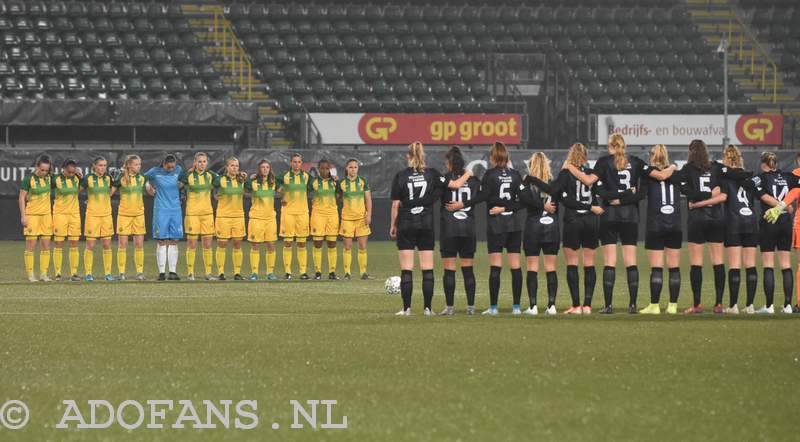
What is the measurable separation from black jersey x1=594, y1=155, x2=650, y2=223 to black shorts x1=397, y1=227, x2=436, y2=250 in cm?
183

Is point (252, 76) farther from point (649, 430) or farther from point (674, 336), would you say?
point (649, 430)

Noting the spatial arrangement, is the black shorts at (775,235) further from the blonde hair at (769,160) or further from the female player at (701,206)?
the blonde hair at (769,160)

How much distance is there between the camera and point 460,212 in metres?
14.1

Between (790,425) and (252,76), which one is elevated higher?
(252,76)

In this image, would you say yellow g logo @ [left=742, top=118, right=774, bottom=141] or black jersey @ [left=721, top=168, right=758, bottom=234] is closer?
black jersey @ [left=721, top=168, right=758, bottom=234]

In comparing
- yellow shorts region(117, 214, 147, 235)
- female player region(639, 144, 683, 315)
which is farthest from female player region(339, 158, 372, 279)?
female player region(639, 144, 683, 315)

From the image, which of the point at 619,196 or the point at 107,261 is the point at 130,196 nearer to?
the point at 107,261

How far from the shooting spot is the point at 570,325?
514 inches

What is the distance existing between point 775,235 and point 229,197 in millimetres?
10011

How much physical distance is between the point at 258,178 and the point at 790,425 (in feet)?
50.9

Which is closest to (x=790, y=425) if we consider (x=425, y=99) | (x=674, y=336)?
(x=674, y=336)

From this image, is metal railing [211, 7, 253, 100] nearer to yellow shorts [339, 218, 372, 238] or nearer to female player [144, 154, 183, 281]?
female player [144, 154, 183, 281]

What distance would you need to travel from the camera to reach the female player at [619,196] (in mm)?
14133

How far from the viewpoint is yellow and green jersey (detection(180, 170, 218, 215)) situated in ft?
71.4
